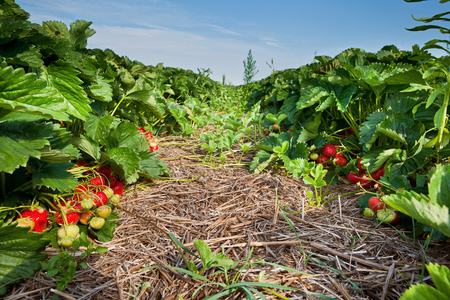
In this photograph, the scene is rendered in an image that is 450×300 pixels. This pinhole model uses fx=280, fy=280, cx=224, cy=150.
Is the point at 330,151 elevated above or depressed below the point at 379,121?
below

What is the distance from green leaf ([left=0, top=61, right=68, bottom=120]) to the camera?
40.3 inches

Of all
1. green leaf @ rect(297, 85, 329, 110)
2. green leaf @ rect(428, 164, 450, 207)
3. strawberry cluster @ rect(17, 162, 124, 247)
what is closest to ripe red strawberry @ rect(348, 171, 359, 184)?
green leaf @ rect(297, 85, 329, 110)

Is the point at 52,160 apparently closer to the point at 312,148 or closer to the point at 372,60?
the point at 312,148

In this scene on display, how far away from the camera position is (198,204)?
1915 mm

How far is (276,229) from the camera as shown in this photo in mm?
1561

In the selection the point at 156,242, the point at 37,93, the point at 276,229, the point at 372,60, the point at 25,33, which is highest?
the point at 372,60

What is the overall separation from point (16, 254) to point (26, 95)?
68 cm

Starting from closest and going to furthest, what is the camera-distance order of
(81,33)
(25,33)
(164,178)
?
(25,33) < (81,33) < (164,178)

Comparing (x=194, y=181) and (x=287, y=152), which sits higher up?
(x=287, y=152)

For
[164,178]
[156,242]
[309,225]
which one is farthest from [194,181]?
[309,225]

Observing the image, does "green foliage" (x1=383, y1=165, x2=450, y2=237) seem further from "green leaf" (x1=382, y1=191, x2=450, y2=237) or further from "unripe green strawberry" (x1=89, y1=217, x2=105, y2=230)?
"unripe green strawberry" (x1=89, y1=217, x2=105, y2=230)

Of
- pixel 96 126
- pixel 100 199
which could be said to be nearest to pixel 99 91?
pixel 96 126

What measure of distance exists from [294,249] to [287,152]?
1147 millimetres

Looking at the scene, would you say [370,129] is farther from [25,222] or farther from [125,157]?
[25,222]
